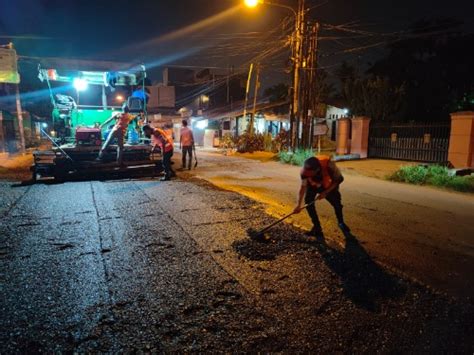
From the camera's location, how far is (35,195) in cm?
742

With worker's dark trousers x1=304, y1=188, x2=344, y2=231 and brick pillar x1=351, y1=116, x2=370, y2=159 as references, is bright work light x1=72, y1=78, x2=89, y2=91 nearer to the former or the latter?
worker's dark trousers x1=304, y1=188, x2=344, y2=231

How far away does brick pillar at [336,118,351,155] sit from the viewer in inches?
670

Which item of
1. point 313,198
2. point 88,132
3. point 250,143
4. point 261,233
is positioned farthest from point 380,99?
point 261,233

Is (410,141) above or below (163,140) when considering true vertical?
below

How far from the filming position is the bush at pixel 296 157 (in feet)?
47.2

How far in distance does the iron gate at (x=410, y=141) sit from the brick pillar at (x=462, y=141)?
1.11 meters

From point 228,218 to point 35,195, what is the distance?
446 centimetres

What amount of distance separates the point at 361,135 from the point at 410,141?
213 centimetres

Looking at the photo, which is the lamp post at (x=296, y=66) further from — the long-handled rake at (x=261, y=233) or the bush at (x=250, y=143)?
the long-handled rake at (x=261, y=233)

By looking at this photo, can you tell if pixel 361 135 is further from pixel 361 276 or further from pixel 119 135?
pixel 361 276

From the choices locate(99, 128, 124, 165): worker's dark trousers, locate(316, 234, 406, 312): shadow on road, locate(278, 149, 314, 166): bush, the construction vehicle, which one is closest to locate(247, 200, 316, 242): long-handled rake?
locate(316, 234, 406, 312): shadow on road

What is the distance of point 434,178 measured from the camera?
9602 mm

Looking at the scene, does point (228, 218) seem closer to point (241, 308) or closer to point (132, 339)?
point (241, 308)

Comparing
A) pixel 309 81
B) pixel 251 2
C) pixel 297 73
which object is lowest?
pixel 309 81
